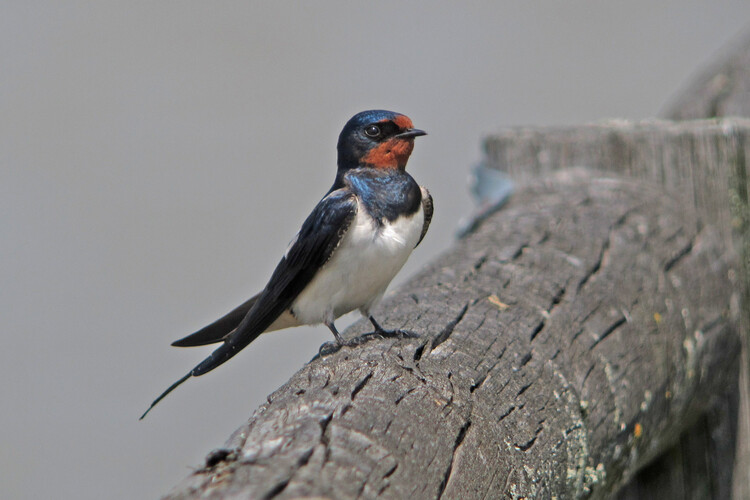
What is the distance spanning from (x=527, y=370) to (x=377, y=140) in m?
0.73

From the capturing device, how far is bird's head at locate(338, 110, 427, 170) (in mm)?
2178

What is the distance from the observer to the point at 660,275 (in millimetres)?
2406

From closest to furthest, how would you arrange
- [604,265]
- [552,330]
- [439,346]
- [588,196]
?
[439,346], [552,330], [604,265], [588,196]

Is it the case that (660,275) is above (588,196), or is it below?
below

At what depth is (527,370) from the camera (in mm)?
1744

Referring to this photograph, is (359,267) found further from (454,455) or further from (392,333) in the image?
(454,455)

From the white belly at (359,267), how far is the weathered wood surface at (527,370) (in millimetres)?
82

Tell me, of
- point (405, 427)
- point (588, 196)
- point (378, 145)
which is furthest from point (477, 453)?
point (588, 196)

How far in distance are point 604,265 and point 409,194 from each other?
0.53 m

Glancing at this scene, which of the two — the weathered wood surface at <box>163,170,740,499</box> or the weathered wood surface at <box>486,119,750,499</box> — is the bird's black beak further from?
the weathered wood surface at <box>486,119,750,499</box>

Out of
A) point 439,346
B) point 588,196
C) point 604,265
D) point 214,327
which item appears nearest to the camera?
point 439,346

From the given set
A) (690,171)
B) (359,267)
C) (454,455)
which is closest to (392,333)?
(359,267)

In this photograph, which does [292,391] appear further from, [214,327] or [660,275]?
[660,275]

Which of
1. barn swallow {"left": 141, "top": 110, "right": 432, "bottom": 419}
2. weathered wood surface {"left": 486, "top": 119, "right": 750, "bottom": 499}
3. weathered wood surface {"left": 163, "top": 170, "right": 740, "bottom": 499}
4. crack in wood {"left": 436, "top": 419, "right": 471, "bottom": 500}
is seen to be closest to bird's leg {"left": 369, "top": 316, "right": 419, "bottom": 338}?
weathered wood surface {"left": 163, "top": 170, "right": 740, "bottom": 499}
